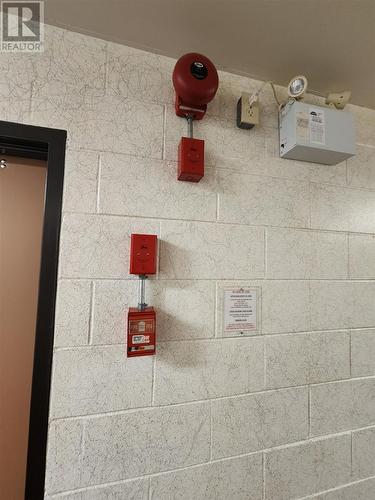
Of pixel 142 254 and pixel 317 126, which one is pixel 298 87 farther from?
pixel 142 254

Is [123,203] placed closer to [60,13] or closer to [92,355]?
[92,355]

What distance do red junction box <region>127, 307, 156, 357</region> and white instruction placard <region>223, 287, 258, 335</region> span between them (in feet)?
1.14

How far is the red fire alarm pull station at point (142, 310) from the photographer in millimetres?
877

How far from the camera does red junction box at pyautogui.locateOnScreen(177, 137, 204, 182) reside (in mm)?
999

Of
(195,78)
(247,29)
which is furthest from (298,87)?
(195,78)

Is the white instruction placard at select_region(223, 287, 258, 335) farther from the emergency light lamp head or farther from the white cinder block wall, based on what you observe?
the emergency light lamp head

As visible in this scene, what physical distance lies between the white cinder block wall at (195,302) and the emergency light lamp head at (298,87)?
5.4 inches

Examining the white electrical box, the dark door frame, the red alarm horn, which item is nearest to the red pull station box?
the dark door frame

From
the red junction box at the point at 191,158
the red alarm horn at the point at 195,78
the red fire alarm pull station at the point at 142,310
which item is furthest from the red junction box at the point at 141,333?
the red alarm horn at the point at 195,78

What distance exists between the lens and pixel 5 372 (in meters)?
0.97

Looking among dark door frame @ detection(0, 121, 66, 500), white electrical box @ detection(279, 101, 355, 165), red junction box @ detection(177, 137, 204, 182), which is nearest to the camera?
dark door frame @ detection(0, 121, 66, 500)

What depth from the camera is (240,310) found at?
1111mm

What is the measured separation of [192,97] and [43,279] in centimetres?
88

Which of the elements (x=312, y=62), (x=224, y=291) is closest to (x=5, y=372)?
(x=224, y=291)
